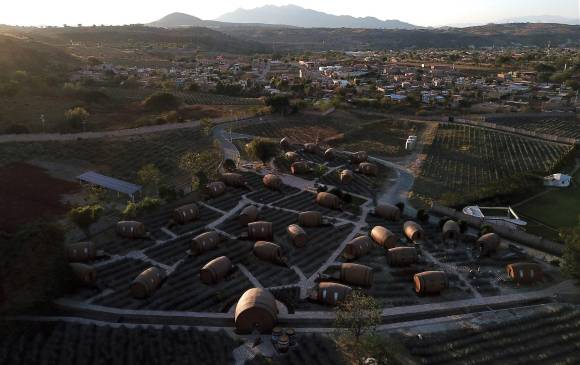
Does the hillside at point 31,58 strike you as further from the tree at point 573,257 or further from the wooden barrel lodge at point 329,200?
the tree at point 573,257

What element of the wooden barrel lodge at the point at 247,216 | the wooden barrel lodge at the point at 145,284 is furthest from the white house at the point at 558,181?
the wooden barrel lodge at the point at 145,284

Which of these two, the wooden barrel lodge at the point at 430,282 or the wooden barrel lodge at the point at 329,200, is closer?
the wooden barrel lodge at the point at 430,282

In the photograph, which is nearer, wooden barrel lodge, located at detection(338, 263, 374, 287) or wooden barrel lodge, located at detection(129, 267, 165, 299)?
wooden barrel lodge, located at detection(129, 267, 165, 299)

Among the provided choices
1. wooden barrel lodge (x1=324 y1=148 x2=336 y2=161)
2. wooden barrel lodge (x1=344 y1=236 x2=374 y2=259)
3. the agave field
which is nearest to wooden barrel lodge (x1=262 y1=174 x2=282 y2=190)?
wooden barrel lodge (x1=324 y1=148 x2=336 y2=161)

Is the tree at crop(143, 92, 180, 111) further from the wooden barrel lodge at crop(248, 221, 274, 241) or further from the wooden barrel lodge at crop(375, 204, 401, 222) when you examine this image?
the wooden barrel lodge at crop(375, 204, 401, 222)

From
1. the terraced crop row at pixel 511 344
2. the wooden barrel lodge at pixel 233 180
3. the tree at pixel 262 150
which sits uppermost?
the tree at pixel 262 150

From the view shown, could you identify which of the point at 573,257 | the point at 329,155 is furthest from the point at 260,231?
the point at 329,155

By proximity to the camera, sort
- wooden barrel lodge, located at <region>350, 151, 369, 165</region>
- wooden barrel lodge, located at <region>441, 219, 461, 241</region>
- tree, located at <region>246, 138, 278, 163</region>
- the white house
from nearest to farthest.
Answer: wooden barrel lodge, located at <region>441, 219, 461, 241</region> < tree, located at <region>246, 138, 278, 163</region> < the white house < wooden barrel lodge, located at <region>350, 151, 369, 165</region>

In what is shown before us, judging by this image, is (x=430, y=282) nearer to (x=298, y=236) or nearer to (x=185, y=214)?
(x=298, y=236)
